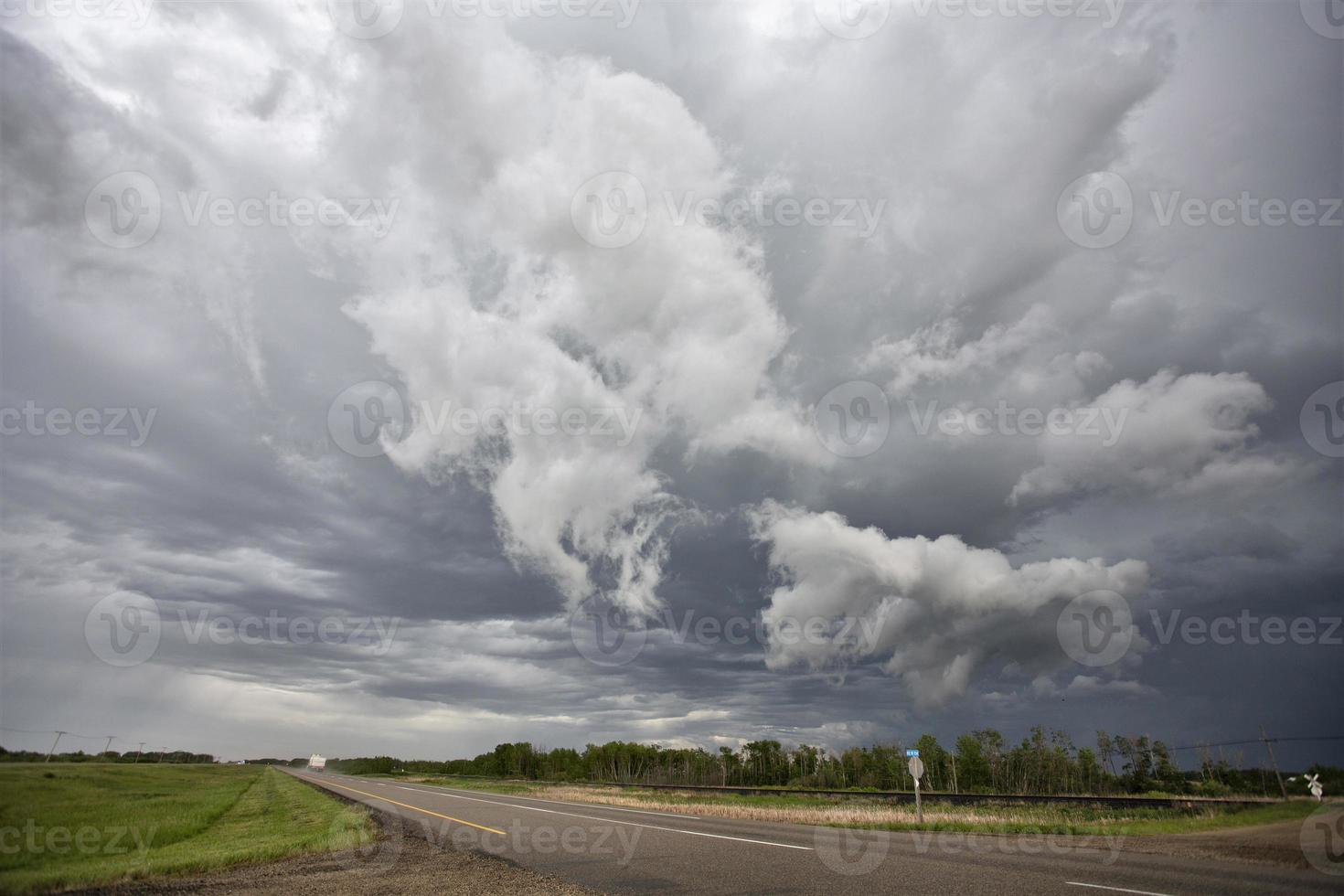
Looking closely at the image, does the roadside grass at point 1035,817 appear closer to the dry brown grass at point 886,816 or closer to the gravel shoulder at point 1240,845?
the dry brown grass at point 886,816

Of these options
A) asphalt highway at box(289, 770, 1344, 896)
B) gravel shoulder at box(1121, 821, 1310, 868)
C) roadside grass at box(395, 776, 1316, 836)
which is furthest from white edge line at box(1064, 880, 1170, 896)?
gravel shoulder at box(1121, 821, 1310, 868)

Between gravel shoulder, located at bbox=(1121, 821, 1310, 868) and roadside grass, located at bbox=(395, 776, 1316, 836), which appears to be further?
roadside grass, located at bbox=(395, 776, 1316, 836)

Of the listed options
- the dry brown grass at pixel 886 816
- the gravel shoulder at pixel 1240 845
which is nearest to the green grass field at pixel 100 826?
the dry brown grass at pixel 886 816

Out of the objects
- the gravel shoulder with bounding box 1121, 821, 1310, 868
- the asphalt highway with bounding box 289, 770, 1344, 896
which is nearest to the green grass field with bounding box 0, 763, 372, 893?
the asphalt highway with bounding box 289, 770, 1344, 896

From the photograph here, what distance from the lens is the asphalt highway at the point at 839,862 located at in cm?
1105

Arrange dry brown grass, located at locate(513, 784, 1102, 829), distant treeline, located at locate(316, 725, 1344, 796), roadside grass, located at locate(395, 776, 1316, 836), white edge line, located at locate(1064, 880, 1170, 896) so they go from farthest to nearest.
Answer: distant treeline, located at locate(316, 725, 1344, 796) → dry brown grass, located at locate(513, 784, 1102, 829) → roadside grass, located at locate(395, 776, 1316, 836) → white edge line, located at locate(1064, 880, 1170, 896)

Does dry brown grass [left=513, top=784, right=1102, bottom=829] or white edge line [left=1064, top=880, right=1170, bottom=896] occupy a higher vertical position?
white edge line [left=1064, top=880, right=1170, bottom=896]

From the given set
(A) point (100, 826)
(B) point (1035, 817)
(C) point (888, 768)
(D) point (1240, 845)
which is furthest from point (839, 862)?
(C) point (888, 768)

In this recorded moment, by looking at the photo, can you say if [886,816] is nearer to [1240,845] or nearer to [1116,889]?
[1240,845]

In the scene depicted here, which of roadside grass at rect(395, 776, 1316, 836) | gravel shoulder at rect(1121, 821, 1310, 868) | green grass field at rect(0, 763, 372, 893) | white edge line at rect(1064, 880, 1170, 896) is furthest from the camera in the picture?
roadside grass at rect(395, 776, 1316, 836)

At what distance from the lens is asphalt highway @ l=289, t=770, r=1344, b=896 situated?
11.0 metres

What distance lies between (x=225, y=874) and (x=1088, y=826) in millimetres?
26488

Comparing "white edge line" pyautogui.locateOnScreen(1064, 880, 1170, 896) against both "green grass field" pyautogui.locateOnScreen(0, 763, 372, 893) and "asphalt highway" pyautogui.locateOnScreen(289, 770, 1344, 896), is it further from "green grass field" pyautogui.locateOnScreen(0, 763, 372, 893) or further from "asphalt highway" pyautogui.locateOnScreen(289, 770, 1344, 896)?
"green grass field" pyautogui.locateOnScreen(0, 763, 372, 893)

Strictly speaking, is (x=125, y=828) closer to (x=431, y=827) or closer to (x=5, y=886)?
(x=5, y=886)
